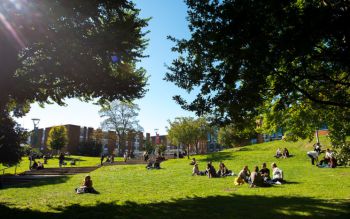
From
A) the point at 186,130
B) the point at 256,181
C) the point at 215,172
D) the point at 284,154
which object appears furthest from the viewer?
the point at 186,130

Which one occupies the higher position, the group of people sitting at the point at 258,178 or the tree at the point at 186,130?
the tree at the point at 186,130

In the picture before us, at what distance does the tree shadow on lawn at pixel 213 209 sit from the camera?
34.1 feet

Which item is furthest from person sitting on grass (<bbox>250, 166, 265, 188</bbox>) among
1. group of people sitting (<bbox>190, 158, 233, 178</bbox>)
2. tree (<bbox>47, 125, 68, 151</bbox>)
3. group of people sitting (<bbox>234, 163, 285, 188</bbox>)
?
tree (<bbox>47, 125, 68, 151</bbox>)

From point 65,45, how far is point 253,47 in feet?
29.3

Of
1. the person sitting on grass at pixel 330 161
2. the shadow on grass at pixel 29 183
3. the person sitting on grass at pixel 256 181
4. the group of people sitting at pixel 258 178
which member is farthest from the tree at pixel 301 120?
the shadow on grass at pixel 29 183

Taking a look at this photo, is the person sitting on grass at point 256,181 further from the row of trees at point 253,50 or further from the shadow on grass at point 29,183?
the shadow on grass at point 29,183

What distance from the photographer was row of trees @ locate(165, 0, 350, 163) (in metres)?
8.23

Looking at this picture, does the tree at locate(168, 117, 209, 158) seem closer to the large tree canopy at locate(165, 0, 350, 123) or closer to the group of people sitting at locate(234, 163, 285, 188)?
the group of people sitting at locate(234, 163, 285, 188)

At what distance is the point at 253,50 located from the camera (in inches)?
343

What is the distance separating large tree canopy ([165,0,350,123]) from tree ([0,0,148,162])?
202 inches

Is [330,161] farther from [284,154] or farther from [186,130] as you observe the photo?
[186,130]

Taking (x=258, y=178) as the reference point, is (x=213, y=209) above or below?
below

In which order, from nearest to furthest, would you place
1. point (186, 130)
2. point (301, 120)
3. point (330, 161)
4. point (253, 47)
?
point (253, 47), point (301, 120), point (330, 161), point (186, 130)

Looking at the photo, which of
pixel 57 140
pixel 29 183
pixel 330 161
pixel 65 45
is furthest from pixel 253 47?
pixel 57 140
